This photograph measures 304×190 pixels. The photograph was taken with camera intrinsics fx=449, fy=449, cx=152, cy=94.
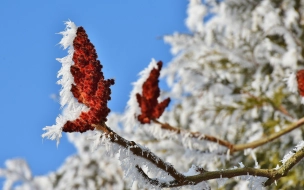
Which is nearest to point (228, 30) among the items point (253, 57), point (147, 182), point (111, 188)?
point (253, 57)

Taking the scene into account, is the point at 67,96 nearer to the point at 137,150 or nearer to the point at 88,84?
the point at 88,84

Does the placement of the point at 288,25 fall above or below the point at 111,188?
above

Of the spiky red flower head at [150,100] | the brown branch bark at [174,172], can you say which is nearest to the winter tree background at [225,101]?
the spiky red flower head at [150,100]

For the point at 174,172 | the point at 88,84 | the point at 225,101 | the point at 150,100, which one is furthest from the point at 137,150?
the point at 225,101

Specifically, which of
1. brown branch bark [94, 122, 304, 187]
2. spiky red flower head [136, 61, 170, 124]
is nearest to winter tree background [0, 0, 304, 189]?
spiky red flower head [136, 61, 170, 124]

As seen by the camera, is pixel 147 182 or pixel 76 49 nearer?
pixel 76 49

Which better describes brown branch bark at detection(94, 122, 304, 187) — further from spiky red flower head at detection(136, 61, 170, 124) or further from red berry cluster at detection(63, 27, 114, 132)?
spiky red flower head at detection(136, 61, 170, 124)

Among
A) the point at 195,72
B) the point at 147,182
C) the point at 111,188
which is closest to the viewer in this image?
the point at 147,182

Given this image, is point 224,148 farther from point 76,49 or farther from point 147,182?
point 76,49
